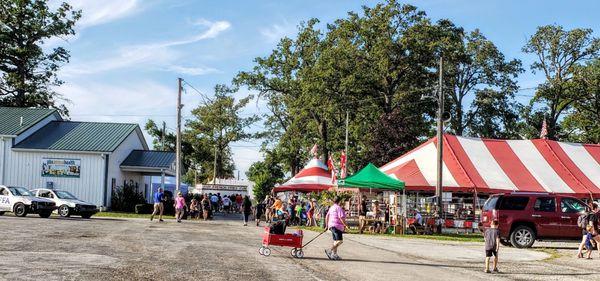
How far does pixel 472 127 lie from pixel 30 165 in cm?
3441

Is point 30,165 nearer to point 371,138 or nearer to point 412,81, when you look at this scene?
point 371,138

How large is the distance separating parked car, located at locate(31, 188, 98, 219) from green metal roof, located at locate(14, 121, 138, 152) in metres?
7.36

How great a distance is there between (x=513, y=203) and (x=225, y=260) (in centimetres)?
1216

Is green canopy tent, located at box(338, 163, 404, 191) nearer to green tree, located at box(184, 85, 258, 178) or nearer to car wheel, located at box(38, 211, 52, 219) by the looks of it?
car wheel, located at box(38, 211, 52, 219)

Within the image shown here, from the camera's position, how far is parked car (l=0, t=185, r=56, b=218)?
29.3 metres

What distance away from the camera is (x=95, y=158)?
3853 cm

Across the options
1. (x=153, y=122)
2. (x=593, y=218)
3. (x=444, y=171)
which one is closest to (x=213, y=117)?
(x=153, y=122)

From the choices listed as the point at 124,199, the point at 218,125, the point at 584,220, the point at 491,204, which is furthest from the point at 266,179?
the point at 584,220

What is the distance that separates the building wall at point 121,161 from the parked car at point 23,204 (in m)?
8.95

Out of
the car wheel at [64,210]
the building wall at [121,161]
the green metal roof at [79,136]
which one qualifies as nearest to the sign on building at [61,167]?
the green metal roof at [79,136]

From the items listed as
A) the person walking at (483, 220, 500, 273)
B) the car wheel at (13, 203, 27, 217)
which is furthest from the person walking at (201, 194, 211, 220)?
the person walking at (483, 220, 500, 273)

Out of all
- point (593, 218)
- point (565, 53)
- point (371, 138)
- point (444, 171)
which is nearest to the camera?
point (593, 218)

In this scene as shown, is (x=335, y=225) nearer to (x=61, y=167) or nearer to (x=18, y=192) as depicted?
(x=18, y=192)

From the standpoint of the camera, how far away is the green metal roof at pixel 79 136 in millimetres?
38750
